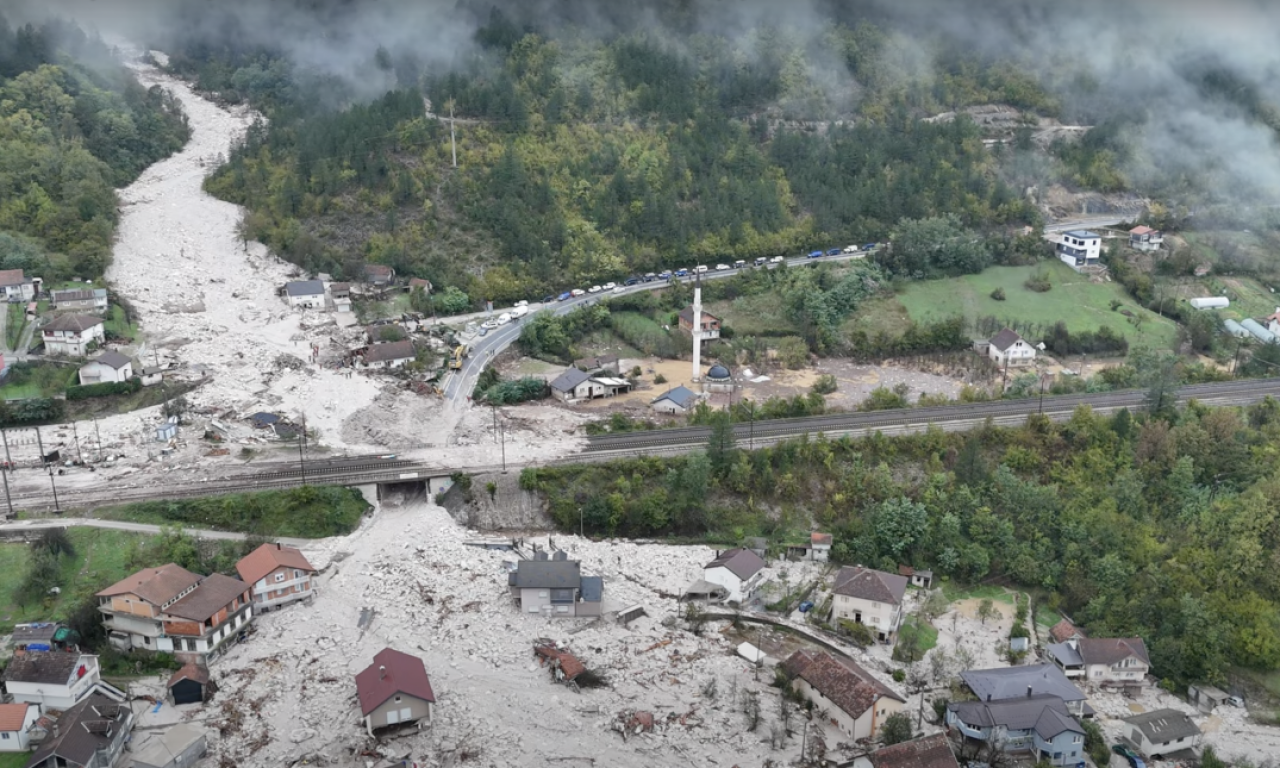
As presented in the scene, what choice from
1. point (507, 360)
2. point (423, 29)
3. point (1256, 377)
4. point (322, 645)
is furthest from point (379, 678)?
point (423, 29)

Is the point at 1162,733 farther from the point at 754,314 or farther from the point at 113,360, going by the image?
the point at 113,360

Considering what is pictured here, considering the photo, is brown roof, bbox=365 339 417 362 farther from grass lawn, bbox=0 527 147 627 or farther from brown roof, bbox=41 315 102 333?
grass lawn, bbox=0 527 147 627

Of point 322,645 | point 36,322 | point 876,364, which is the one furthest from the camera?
point 876,364

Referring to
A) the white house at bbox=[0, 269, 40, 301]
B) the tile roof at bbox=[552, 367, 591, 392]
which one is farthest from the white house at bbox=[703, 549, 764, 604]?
the white house at bbox=[0, 269, 40, 301]

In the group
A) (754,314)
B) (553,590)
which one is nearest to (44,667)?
(553,590)

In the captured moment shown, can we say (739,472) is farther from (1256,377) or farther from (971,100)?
(971,100)

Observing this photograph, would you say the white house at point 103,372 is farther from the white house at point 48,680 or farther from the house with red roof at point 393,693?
the house with red roof at point 393,693

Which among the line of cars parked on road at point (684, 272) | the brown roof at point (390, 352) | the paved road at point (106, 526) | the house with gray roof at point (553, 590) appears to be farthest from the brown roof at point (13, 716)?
the line of cars parked on road at point (684, 272)
